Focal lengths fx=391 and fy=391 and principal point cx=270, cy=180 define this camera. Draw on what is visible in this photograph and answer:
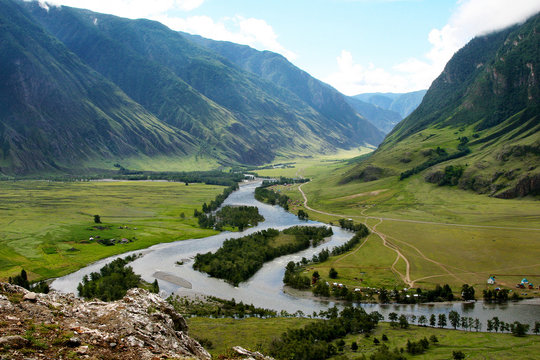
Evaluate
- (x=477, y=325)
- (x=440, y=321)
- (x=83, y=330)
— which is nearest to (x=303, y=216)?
(x=440, y=321)

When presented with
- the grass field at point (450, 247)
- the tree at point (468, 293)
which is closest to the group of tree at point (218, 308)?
the grass field at point (450, 247)

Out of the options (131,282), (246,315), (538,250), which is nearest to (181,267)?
(131,282)

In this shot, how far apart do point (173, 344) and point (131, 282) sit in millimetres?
82752

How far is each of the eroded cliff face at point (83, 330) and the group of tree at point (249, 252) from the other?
85480 millimetres

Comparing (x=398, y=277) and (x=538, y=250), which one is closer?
(x=398, y=277)

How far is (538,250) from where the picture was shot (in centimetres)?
12150

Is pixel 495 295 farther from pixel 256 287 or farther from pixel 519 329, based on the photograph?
pixel 256 287

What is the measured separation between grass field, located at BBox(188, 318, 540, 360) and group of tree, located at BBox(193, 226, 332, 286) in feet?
94.1

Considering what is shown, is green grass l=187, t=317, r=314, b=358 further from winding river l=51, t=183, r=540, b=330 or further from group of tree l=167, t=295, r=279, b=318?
winding river l=51, t=183, r=540, b=330

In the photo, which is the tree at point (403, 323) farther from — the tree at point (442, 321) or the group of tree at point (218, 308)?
the group of tree at point (218, 308)

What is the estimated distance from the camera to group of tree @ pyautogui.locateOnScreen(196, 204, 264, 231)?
17462 centimetres

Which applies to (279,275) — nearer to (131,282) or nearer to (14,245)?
(131,282)

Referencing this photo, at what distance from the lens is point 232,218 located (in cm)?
18238

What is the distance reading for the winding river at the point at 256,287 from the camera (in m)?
90.4
